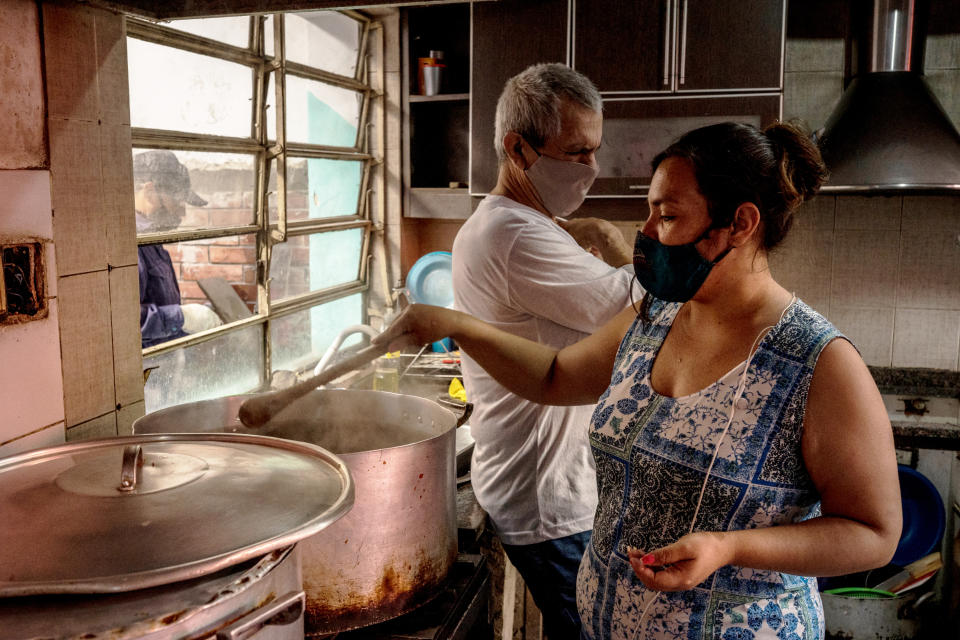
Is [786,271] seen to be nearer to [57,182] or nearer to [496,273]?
[496,273]

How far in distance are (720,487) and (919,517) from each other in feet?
7.58

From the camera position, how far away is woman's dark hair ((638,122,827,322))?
104 cm

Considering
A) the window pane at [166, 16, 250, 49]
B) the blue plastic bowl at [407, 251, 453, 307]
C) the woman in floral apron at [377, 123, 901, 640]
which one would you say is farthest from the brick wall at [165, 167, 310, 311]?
the woman in floral apron at [377, 123, 901, 640]

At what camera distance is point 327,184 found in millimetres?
3316

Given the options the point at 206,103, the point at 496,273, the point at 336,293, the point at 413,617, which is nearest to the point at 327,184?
the point at 336,293

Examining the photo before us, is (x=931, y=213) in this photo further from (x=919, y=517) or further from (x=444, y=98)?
(x=444, y=98)

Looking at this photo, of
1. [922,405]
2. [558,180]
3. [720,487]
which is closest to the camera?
[720,487]

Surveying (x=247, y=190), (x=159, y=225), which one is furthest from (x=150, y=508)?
(x=247, y=190)

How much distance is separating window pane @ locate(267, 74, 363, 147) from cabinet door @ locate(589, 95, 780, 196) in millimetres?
1203

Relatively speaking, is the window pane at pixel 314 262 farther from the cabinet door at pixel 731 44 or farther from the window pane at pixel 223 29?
the cabinet door at pixel 731 44

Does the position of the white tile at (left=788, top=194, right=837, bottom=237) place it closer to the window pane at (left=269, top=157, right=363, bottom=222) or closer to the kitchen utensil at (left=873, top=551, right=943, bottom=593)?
the kitchen utensil at (left=873, top=551, right=943, bottom=593)

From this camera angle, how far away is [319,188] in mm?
3254

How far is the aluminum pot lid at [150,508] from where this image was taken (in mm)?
659

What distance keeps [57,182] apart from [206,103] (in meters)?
1.36
